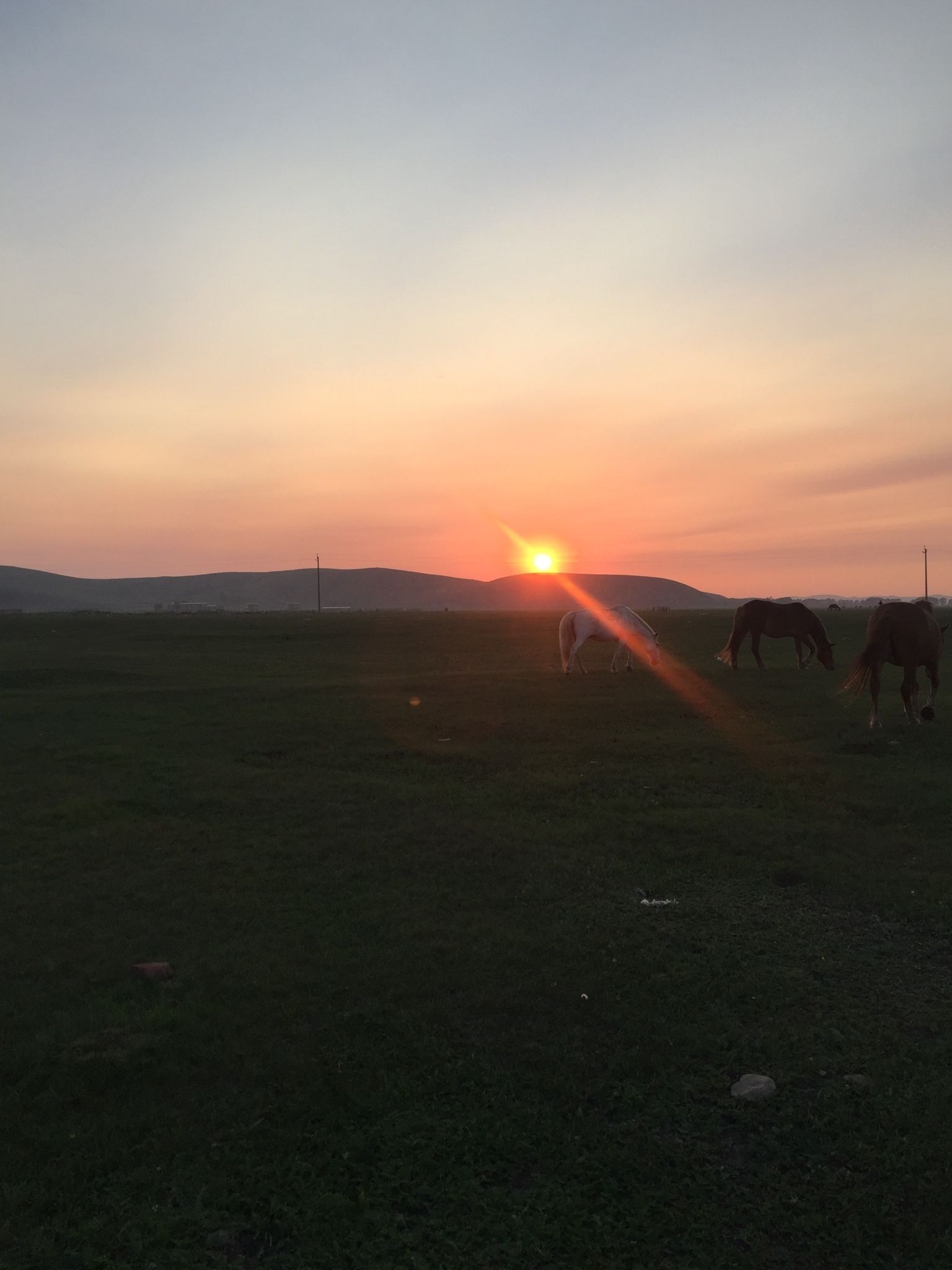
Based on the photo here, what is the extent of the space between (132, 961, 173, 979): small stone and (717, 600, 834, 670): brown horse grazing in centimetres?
2035

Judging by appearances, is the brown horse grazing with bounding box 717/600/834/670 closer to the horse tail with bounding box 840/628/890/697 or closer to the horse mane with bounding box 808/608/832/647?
the horse mane with bounding box 808/608/832/647

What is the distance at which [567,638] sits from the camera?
2422cm

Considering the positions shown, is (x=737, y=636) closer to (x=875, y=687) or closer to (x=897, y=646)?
(x=897, y=646)

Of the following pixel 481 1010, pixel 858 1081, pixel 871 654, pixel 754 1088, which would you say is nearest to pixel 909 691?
pixel 871 654

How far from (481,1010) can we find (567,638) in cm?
1858

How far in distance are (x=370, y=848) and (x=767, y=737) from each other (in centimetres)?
838

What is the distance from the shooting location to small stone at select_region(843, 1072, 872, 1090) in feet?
16.4

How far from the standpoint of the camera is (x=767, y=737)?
14945mm

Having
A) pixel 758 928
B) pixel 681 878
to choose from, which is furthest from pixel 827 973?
pixel 681 878

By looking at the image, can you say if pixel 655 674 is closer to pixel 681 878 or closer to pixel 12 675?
pixel 681 878

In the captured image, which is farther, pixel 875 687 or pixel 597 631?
pixel 597 631

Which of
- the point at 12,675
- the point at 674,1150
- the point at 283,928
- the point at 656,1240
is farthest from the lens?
the point at 12,675

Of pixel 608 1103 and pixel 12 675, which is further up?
pixel 12 675

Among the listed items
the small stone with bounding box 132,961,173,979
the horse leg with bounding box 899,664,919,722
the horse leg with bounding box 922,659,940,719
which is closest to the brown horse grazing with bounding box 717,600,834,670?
the horse leg with bounding box 922,659,940,719
